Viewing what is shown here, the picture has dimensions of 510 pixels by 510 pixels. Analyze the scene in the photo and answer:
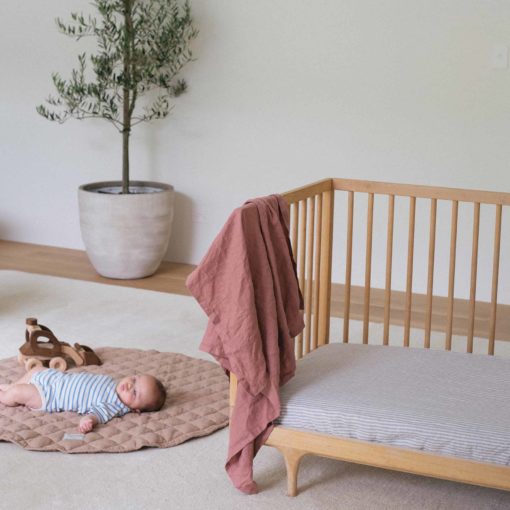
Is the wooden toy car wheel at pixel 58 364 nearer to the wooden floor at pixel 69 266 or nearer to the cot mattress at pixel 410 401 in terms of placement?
the cot mattress at pixel 410 401

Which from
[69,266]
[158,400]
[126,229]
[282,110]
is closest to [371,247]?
[158,400]

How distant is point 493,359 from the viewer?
2592mm

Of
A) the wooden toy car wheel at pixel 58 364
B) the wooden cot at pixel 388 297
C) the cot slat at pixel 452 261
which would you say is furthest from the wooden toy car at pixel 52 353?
the cot slat at pixel 452 261

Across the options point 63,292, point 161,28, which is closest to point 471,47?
point 161,28

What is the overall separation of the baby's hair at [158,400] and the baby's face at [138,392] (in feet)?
0.03

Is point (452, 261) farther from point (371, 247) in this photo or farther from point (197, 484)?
point (197, 484)

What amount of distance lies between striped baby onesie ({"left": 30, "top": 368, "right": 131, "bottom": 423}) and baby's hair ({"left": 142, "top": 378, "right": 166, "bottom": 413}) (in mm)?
64

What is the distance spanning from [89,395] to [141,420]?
0.61 feet

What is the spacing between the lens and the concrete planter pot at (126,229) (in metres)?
4.41

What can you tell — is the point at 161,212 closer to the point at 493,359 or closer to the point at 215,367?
the point at 215,367

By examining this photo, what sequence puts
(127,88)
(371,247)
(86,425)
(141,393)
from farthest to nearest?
1. (127,88)
2. (371,247)
3. (141,393)
4. (86,425)

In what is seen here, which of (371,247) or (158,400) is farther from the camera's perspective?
(371,247)

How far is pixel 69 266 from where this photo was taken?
15.7 feet

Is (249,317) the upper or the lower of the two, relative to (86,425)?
upper
